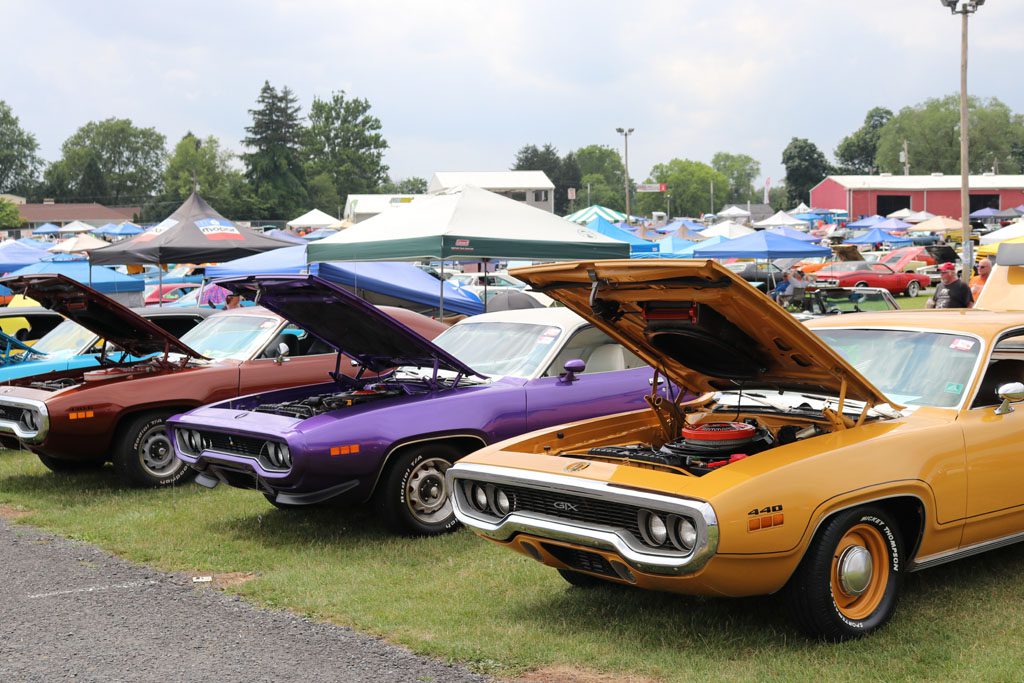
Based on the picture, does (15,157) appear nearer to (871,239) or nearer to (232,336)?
(871,239)

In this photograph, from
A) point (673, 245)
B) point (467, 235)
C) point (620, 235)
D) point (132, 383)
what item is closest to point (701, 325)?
point (132, 383)

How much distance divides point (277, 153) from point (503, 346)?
3978 inches

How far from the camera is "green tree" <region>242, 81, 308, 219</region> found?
343ft

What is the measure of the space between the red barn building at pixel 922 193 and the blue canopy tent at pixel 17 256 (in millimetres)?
73175

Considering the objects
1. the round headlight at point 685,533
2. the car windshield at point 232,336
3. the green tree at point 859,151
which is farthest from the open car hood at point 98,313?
the green tree at point 859,151

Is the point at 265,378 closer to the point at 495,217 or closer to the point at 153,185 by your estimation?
the point at 495,217

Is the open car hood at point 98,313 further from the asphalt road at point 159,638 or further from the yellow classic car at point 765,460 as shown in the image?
the yellow classic car at point 765,460

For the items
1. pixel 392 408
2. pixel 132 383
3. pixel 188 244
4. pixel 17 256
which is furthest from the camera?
pixel 17 256

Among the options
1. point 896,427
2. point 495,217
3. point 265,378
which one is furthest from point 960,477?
point 495,217

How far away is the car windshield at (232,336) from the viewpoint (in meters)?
9.93

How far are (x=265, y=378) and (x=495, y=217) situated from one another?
431 centimetres

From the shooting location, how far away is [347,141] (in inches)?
5030

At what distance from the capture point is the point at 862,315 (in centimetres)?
652

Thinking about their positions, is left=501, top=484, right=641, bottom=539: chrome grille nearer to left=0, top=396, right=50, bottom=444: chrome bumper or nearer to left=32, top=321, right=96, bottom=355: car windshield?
left=0, top=396, right=50, bottom=444: chrome bumper
